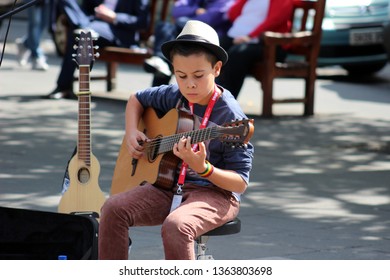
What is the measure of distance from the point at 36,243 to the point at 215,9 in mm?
6455

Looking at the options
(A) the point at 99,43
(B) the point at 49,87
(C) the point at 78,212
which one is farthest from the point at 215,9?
(C) the point at 78,212

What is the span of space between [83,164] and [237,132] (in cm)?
124

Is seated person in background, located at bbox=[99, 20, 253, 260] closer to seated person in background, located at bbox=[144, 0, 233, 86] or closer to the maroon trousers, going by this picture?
the maroon trousers

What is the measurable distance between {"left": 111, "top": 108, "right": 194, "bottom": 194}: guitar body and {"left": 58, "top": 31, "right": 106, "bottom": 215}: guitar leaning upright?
199 mm

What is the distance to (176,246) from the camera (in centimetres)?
450

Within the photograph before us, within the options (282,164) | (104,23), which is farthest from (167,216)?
(104,23)

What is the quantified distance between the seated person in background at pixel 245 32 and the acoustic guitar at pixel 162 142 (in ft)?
18.9

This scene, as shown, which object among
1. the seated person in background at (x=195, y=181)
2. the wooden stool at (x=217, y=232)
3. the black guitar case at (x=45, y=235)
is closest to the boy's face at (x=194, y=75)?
the seated person in background at (x=195, y=181)

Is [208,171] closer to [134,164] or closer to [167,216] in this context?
[167,216]

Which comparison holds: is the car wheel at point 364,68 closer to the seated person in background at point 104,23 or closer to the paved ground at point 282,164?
the paved ground at point 282,164

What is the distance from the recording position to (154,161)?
16.2 ft

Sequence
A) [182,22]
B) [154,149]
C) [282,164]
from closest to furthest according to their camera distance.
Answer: [154,149] < [282,164] < [182,22]

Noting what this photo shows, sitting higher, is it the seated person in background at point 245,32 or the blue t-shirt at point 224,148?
the blue t-shirt at point 224,148

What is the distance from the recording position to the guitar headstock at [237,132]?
439 cm
